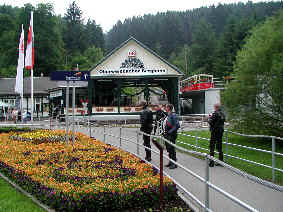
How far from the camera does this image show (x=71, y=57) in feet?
297

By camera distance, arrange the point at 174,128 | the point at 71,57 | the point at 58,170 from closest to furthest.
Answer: the point at 58,170
the point at 174,128
the point at 71,57

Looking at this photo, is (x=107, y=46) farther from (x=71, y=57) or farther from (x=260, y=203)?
(x=260, y=203)

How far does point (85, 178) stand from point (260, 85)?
9.60 metres

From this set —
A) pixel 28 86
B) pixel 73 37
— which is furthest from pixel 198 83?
pixel 73 37

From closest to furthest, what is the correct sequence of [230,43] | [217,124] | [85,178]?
[85,178] → [217,124] → [230,43]

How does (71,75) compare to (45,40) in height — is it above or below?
below

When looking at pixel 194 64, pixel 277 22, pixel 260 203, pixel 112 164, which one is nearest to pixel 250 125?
pixel 277 22

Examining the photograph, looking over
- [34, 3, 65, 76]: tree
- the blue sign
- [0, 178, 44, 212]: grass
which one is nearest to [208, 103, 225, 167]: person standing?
the blue sign

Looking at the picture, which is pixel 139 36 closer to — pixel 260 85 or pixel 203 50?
pixel 203 50

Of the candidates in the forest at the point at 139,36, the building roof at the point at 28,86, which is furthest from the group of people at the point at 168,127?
the building roof at the point at 28,86

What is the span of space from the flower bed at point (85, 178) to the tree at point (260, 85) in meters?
6.08

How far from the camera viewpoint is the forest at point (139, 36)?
68.4 m

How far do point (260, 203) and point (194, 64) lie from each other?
76.0 m

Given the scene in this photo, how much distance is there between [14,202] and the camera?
23.0ft
